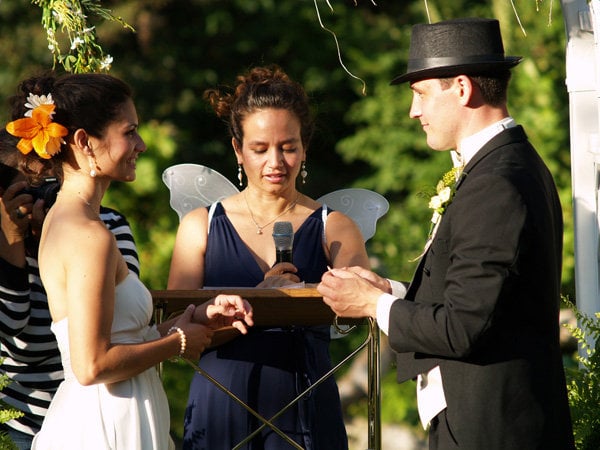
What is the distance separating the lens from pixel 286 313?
12.8 ft

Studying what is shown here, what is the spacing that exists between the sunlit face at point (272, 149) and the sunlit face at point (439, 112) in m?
1.03

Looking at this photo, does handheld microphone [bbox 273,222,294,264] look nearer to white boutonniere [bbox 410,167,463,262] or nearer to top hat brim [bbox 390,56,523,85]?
white boutonniere [bbox 410,167,463,262]

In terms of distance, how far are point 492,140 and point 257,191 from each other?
1439mm

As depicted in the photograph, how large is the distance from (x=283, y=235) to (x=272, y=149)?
44cm

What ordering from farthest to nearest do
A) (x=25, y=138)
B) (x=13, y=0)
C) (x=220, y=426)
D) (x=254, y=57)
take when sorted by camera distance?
(x=254, y=57) → (x=13, y=0) → (x=220, y=426) → (x=25, y=138)

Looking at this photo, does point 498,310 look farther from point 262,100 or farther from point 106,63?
point 106,63

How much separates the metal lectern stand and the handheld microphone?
248mm

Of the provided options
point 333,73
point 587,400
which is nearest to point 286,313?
point 587,400

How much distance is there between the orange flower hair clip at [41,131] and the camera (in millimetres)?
3439

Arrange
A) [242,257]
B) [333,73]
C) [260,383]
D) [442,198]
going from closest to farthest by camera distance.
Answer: [442,198]
[260,383]
[242,257]
[333,73]

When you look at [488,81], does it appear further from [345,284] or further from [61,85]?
[61,85]

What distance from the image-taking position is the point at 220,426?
4.19 m

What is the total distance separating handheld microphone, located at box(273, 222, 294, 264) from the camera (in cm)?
409

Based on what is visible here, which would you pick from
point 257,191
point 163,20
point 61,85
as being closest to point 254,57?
point 163,20
